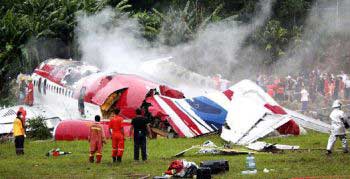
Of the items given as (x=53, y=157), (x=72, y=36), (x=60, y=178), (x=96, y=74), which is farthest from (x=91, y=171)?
(x=72, y=36)

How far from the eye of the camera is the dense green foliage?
2023 inches

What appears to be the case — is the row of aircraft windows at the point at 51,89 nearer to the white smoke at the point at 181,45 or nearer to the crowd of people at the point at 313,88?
the white smoke at the point at 181,45

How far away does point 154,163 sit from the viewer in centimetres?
2375

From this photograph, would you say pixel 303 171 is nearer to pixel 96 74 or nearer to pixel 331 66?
pixel 96 74

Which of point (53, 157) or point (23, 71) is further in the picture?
point (23, 71)

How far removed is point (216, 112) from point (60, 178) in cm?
1224

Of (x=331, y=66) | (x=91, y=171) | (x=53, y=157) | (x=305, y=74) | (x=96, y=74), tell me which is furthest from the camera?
(x=331, y=66)

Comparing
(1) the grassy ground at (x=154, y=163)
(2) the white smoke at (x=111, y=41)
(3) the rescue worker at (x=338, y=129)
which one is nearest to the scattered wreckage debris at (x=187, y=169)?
(1) the grassy ground at (x=154, y=163)

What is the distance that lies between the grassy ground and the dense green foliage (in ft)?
66.5

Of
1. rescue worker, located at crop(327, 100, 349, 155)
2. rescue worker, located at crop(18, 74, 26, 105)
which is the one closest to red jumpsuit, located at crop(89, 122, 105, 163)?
rescue worker, located at crop(327, 100, 349, 155)

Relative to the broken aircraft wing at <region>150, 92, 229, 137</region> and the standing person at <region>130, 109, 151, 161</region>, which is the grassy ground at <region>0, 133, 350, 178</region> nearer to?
the standing person at <region>130, 109, 151, 161</region>

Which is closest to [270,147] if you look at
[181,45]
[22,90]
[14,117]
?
[14,117]

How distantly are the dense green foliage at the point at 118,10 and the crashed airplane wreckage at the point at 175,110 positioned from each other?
42.7ft

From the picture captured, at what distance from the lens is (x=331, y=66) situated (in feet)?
181
